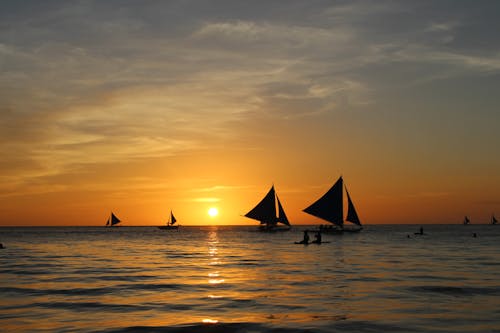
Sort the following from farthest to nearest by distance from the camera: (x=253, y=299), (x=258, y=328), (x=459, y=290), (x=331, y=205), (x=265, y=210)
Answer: (x=265, y=210)
(x=331, y=205)
(x=459, y=290)
(x=253, y=299)
(x=258, y=328)

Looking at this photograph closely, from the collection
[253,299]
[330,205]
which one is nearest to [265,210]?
[330,205]

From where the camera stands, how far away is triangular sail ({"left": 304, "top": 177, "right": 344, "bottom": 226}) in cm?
10881

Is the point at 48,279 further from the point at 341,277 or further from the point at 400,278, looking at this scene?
the point at 400,278

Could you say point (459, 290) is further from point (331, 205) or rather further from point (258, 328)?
point (331, 205)

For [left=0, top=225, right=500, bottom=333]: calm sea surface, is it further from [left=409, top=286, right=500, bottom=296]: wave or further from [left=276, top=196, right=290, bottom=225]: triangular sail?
[left=276, top=196, right=290, bottom=225]: triangular sail

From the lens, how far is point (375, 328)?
20.7 m

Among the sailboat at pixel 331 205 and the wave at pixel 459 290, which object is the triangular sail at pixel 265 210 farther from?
the wave at pixel 459 290

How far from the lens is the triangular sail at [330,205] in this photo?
357 ft

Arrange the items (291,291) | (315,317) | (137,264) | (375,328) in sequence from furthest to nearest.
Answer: (137,264) < (291,291) < (315,317) < (375,328)

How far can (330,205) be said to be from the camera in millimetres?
109438

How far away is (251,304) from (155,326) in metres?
6.36

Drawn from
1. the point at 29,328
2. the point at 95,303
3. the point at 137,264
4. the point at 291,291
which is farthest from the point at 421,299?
the point at 137,264

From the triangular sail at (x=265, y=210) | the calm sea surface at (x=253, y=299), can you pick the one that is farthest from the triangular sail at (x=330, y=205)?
the calm sea surface at (x=253, y=299)

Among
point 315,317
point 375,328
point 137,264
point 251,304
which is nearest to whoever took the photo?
point 375,328
